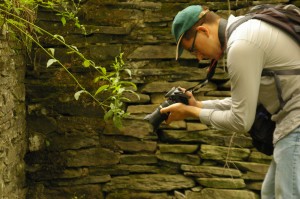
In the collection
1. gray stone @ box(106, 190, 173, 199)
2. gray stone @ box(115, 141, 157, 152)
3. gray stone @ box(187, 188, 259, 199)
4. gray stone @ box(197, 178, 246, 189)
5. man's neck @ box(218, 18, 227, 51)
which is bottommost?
gray stone @ box(106, 190, 173, 199)

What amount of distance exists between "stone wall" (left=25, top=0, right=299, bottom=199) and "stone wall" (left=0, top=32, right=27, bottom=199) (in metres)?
0.13

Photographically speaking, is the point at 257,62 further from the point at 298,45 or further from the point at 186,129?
the point at 186,129

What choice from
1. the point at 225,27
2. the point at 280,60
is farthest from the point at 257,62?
the point at 225,27

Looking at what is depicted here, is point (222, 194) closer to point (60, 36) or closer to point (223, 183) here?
point (223, 183)

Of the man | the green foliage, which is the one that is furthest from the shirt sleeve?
the green foliage

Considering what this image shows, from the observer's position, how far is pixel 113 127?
347cm

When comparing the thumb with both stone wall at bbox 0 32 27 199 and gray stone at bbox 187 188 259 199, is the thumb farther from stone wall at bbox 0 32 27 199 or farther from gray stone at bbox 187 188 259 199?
gray stone at bbox 187 188 259 199

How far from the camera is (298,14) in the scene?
196cm

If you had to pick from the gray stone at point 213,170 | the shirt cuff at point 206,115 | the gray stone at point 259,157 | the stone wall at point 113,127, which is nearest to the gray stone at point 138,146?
the stone wall at point 113,127

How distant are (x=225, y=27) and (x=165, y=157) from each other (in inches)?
65.9

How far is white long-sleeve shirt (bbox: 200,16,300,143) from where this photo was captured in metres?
1.80

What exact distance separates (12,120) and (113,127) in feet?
2.56

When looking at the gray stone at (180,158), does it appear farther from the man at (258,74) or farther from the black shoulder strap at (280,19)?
the black shoulder strap at (280,19)

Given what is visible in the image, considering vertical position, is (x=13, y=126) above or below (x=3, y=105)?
below
